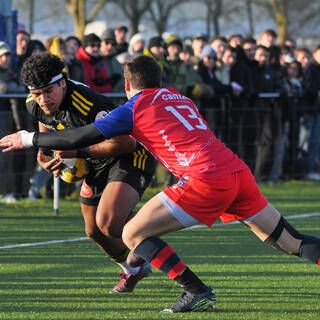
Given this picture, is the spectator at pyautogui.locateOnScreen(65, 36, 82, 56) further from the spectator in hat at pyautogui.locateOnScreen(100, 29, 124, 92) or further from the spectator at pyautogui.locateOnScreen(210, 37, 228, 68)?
the spectator at pyautogui.locateOnScreen(210, 37, 228, 68)

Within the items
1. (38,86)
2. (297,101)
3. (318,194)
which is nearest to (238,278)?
(38,86)

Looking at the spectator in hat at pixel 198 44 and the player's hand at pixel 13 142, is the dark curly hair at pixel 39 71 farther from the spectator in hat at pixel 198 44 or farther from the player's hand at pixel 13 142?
the spectator in hat at pixel 198 44

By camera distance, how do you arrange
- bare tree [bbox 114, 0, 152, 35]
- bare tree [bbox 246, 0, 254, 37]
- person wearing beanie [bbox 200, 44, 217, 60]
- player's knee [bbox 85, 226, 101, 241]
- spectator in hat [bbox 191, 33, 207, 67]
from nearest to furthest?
player's knee [bbox 85, 226, 101, 241], person wearing beanie [bbox 200, 44, 217, 60], spectator in hat [bbox 191, 33, 207, 67], bare tree [bbox 114, 0, 152, 35], bare tree [bbox 246, 0, 254, 37]

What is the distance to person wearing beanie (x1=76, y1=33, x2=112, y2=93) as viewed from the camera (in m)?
11.8

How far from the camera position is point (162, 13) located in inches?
1845

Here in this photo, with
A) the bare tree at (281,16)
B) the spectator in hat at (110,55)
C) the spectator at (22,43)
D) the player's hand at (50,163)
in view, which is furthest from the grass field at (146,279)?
the bare tree at (281,16)

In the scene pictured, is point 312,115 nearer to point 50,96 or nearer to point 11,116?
point 11,116

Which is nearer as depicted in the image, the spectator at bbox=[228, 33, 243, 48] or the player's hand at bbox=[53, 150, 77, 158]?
the player's hand at bbox=[53, 150, 77, 158]

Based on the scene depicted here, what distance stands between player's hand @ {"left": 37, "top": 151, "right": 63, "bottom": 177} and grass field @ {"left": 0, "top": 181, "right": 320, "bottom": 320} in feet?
3.19

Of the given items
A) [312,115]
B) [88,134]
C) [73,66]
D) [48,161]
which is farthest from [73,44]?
[88,134]

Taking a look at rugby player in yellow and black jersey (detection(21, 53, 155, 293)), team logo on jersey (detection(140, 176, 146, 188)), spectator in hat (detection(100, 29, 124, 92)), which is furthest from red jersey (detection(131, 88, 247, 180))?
spectator in hat (detection(100, 29, 124, 92))

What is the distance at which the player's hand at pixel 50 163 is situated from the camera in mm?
6125

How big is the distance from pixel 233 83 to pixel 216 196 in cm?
785

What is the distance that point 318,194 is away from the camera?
42.5 feet
